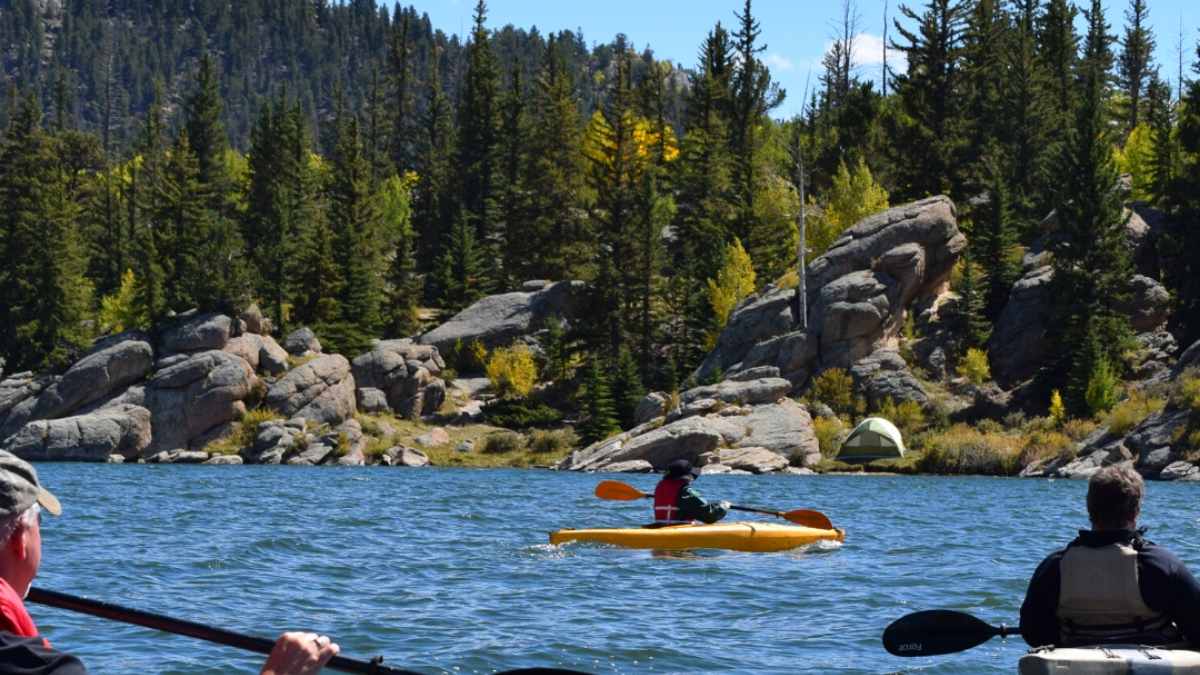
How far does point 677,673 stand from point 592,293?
53622 millimetres

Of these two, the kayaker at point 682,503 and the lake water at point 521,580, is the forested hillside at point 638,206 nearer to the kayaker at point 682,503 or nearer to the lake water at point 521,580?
the lake water at point 521,580

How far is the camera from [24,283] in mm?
65688

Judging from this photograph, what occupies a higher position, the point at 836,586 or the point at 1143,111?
the point at 1143,111

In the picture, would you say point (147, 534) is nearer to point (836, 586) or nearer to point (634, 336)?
point (836, 586)

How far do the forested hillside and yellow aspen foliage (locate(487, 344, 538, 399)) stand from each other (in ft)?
7.26

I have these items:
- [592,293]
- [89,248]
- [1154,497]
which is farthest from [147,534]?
[89,248]

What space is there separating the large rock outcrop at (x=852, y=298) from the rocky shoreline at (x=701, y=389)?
0.25 feet

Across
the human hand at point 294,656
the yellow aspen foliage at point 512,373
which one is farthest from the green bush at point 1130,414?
the human hand at point 294,656

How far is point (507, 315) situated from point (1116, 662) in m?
60.3

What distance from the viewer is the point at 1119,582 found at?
7242 millimetres

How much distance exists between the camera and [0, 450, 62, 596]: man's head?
3.98 metres

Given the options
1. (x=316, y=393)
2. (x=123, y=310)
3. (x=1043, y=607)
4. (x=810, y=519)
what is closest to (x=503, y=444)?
(x=316, y=393)

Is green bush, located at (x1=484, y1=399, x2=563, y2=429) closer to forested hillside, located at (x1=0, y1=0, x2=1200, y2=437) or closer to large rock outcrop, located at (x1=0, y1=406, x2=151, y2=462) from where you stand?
forested hillside, located at (x1=0, y1=0, x2=1200, y2=437)

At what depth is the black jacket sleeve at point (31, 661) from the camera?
→ 3682 mm
